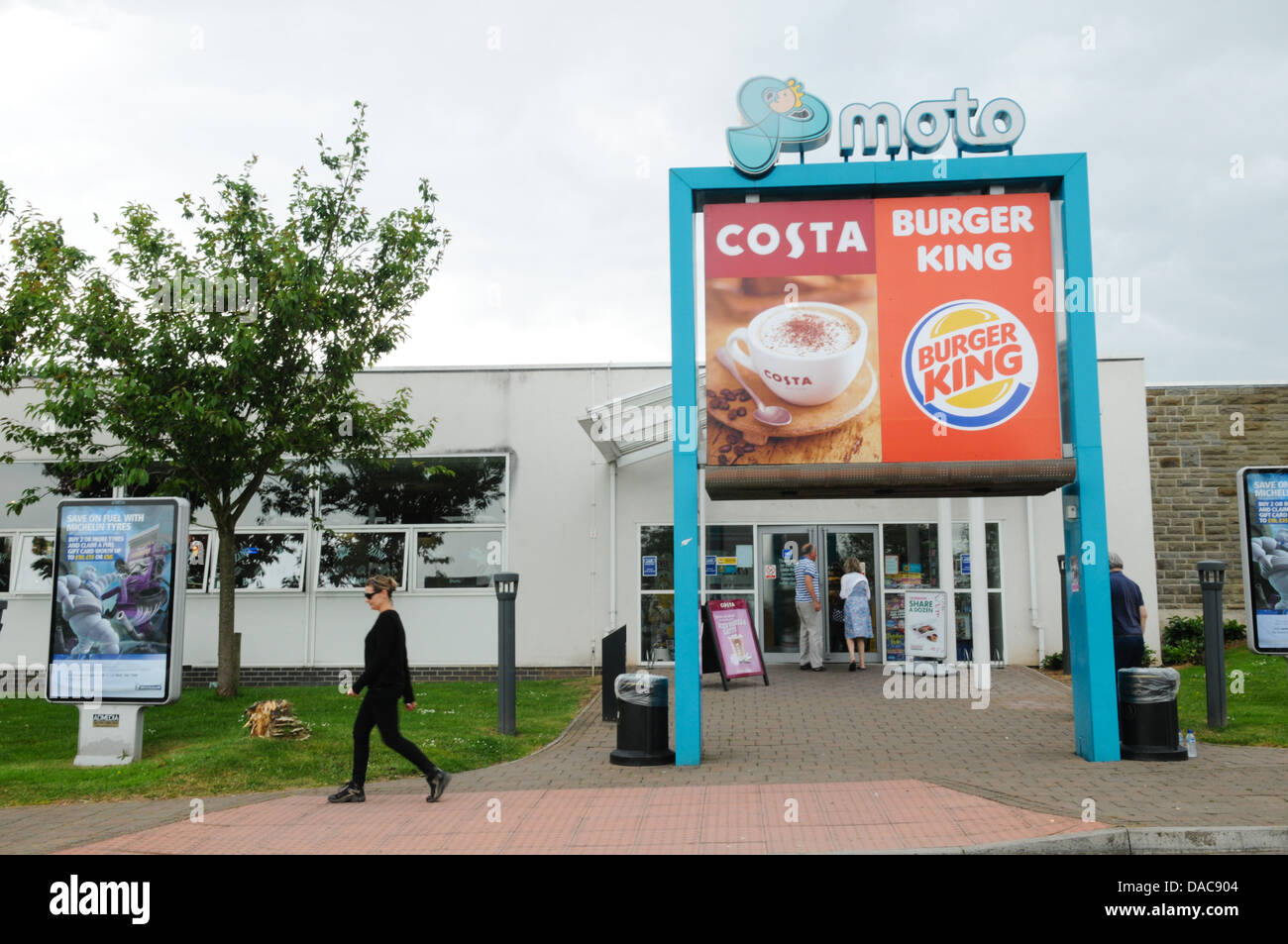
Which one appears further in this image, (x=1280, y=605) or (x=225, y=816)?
(x=1280, y=605)

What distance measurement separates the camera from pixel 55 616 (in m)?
10.3

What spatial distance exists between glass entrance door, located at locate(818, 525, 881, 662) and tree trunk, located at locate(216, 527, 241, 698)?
8962 millimetres

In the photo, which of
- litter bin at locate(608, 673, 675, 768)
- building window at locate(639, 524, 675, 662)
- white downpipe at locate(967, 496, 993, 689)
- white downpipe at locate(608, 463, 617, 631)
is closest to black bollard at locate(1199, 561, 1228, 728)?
white downpipe at locate(967, 496, 993, 689)

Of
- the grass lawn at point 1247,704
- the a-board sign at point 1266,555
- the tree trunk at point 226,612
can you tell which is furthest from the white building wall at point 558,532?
the a-board sign at point 1266,555

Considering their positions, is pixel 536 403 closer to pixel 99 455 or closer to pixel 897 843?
pixel 99 455

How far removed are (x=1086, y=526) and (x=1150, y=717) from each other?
1715 millimetres

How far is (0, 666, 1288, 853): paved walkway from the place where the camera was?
21.5 ft

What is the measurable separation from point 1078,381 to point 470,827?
646 cm

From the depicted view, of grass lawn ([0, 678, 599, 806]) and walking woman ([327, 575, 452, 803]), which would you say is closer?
walking woman ([327, 575, 452, 803])

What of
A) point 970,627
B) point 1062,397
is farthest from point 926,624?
point 1062,397

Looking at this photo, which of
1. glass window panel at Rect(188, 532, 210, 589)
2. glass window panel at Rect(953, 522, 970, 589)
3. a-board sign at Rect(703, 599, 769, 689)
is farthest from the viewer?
glass window panel at Rect(188, 532, 210, 589)

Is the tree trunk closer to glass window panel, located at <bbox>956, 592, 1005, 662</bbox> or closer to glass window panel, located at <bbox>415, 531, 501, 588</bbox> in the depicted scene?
glass window panel, located at <bbox>415, 531, 501, 588</bbox>
